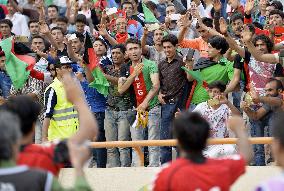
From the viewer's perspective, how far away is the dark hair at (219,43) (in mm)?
12438

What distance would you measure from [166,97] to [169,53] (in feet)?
2.18

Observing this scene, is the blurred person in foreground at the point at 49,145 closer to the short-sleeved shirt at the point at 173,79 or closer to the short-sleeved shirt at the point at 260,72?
the short-sleeved shirt at the point at 260,72

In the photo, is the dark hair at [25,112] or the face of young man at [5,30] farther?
the face of young man at [5,30]

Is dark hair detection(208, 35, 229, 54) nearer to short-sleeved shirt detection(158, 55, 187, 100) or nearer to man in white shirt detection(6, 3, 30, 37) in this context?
short-sleeved shirt detection(158, 55, 187, 100)

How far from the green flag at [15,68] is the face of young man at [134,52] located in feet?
5.10

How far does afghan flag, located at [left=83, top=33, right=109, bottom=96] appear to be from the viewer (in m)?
12.8

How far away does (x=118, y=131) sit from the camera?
12.7 metres

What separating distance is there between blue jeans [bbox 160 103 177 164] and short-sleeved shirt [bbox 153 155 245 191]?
6.10 m

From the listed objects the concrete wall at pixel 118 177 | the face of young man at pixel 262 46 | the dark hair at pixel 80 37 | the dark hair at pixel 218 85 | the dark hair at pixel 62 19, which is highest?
the dark hair at pixel 62 19

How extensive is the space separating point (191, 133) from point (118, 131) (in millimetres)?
6860

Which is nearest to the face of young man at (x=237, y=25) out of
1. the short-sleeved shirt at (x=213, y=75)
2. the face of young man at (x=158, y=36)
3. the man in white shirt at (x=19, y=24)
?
the face of young man at (x=158, y=36)

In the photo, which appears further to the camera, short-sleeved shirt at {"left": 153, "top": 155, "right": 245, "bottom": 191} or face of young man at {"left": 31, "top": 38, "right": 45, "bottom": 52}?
face of young man at {"left": 31, "top": 38, "right": 45, "bottom": 52}

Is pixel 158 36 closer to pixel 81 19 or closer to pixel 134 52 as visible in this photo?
pixel 134 52

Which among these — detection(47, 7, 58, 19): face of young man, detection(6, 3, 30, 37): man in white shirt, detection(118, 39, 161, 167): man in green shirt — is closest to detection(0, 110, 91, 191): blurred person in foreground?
detection(118, 39, 161, 167): man in green shirt
